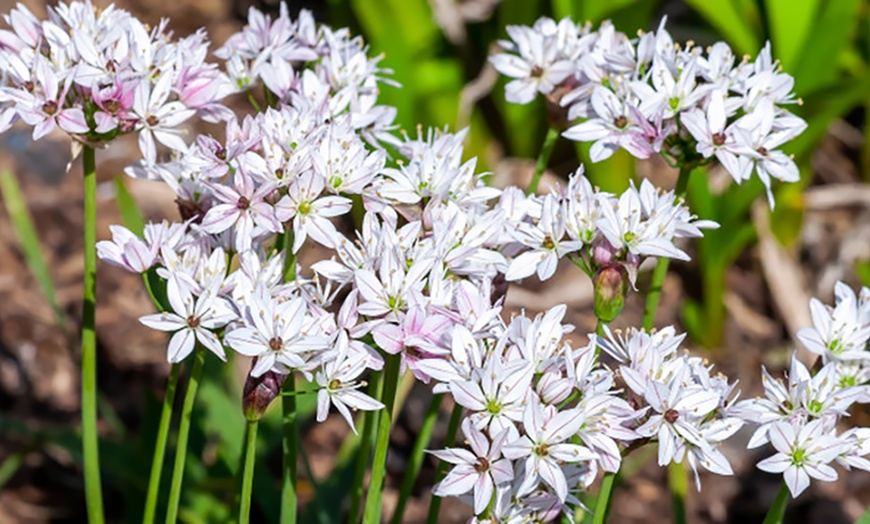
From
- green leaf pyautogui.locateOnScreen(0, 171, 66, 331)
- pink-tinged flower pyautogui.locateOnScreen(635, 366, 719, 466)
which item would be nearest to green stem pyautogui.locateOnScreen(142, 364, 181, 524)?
pink-tinged flower pyautogui.locateOnScreen(635, 366, 719, 466)

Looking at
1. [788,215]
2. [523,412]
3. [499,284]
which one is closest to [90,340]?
[499,284]

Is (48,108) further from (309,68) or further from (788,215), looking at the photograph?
(788,215)

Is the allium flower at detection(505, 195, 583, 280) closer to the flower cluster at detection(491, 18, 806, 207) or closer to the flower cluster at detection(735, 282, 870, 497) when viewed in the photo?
the flower cluster at detection(491, 18, 806, 207)

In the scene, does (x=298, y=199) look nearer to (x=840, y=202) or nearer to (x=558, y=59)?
(x=558, y=59)

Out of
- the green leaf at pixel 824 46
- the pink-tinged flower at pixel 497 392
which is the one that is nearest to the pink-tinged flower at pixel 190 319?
the pink-tinged flower at pixel 497 392

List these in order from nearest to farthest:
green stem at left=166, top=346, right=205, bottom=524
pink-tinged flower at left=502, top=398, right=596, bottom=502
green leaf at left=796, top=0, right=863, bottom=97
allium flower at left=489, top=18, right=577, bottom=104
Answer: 1. pink-tinged flower at left=502, top=398, right=596, bottom=502
2. green stem at left=166, top=346, right=205, bottom=524
3. allium flower at left=489, top=18, right=577, bottom=104
4. green leaf at left=796, top=0, right=863, bottom=97

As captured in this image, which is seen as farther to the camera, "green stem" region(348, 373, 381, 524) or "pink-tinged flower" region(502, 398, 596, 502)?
"green stem" region(348, 373, 381, 524)
